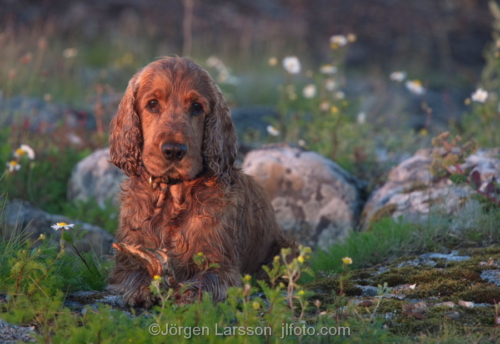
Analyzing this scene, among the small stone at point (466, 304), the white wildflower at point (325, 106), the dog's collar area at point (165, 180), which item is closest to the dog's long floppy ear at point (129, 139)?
the dog's collar area at point (165, 180)

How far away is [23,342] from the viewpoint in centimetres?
332

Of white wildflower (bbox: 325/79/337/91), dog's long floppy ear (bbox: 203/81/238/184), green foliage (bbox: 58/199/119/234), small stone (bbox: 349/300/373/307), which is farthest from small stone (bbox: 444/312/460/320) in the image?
white wildflower (bbox: 325/79/337/91)

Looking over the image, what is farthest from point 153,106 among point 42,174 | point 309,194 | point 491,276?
point 42,174

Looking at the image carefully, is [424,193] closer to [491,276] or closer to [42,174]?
[491,276]

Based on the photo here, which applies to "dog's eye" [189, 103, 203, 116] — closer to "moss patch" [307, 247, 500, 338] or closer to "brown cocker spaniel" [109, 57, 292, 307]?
"brown cocker spaniel" [109, 57, 292, 307]

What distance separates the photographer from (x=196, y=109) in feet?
15.2

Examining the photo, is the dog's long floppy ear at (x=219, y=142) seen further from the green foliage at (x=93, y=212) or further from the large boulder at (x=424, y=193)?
the green foliage at (x=93, y=212)

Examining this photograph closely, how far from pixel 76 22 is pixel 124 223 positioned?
15.9m

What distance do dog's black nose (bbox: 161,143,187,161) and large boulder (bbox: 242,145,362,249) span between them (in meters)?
2.82

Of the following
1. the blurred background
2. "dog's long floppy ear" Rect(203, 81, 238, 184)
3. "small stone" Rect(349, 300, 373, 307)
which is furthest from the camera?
the blurred background

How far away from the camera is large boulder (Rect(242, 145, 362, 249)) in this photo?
7.00 metres

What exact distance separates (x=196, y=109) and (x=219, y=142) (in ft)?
0.91

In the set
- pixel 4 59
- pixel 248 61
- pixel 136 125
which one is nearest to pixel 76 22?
pixel 248 61

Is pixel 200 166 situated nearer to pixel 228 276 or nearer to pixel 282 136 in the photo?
pixel 228 276
